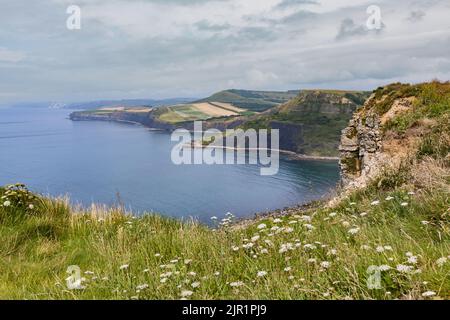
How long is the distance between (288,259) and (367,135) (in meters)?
23.1

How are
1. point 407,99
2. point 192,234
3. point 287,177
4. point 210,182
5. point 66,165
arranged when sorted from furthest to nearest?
1. point 66,165
2. point 287,177
3. point 210,182
4. point 407,99
5. point 192,234

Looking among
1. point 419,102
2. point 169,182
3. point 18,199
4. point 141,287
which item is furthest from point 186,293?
point 169,182

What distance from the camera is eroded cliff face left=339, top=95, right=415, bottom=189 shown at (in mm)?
22950

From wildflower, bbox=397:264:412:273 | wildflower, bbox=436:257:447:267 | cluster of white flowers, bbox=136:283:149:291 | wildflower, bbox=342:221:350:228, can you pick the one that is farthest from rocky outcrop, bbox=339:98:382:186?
cluster of white flowers, bbox=136:283:149:291

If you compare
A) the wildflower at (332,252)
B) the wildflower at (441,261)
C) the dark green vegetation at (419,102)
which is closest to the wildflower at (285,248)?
the wildflower at (332,252)

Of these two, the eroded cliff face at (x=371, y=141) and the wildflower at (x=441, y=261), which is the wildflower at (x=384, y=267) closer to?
the wildflower at (x=441, y=261)

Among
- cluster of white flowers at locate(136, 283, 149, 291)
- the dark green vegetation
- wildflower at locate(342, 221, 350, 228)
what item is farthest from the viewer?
the dark green vegetation

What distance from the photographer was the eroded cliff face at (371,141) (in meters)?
23.0

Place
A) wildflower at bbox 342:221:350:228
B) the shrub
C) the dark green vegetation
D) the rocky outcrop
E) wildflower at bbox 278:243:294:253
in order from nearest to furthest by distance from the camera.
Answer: wildflower at bbox 278:243:294:253, wildflower at bbox 342:221:350:228, the shrub, the dark green vegetation, the rocky outcrop

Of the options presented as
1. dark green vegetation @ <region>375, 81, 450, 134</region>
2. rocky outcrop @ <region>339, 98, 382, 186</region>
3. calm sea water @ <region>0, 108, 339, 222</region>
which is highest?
dark green vegetation @ <region>375, 81, 450, 134</region>

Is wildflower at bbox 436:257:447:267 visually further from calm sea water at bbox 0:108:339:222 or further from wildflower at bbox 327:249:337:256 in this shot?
calm sea water at bbox 0:108:339:222
